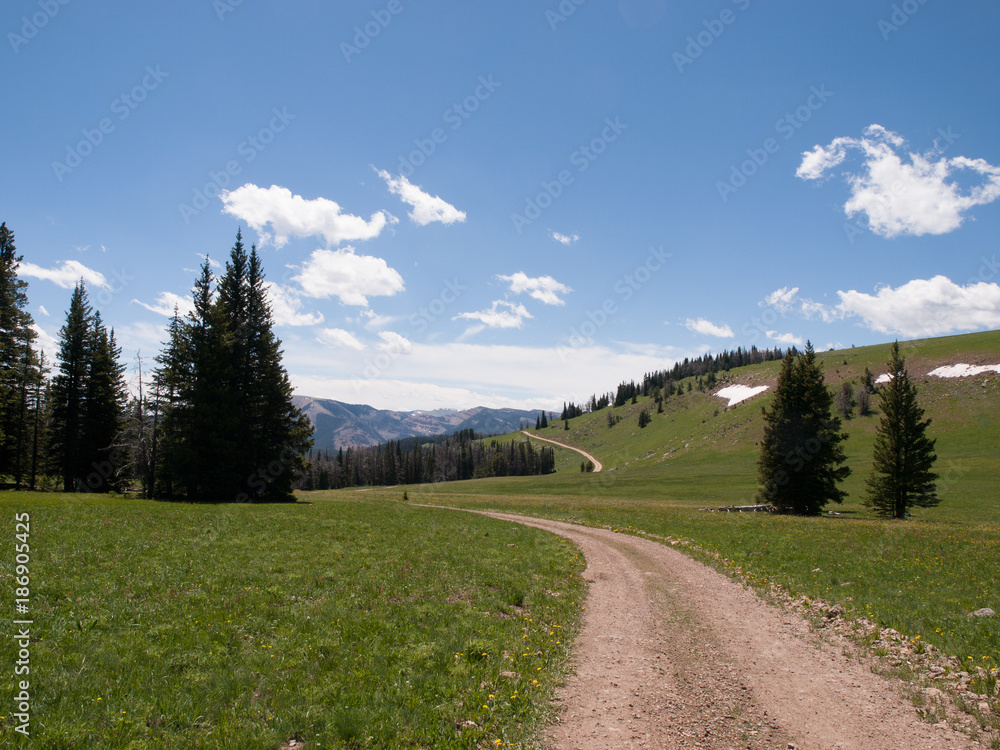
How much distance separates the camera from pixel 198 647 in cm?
896

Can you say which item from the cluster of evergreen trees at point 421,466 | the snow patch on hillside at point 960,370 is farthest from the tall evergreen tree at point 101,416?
the snow patch on hillside at point 960,370

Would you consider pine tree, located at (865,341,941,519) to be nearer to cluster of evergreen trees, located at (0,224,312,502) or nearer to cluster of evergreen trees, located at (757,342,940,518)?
cluster of evergreen trees, located at (757,342,940,518)

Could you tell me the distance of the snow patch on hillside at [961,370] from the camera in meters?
110

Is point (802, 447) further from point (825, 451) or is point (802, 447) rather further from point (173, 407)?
point (173, 407)

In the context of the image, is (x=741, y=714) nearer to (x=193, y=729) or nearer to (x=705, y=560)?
(x=193, y=729)

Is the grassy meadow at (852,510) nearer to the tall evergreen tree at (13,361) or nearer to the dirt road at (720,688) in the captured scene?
the dirt road at (720,688)

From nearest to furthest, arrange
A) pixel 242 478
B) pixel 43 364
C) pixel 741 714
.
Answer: pixel 741 714
pixel 242 478
pixel 43 364

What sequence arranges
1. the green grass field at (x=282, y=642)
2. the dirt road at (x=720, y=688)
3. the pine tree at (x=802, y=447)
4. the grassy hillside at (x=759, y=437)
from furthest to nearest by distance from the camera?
1. the grassy hillside at (x=759, y=437)
2. the pine tree at (x=802, y=447)
3. the dirt road at (x=720, y=688)
4. the green grass field at (x=282, y=642)

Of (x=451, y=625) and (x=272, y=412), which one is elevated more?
(x=272, y=412)

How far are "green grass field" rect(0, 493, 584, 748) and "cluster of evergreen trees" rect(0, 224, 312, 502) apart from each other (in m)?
20.1

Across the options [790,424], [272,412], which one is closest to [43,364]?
[272,412]

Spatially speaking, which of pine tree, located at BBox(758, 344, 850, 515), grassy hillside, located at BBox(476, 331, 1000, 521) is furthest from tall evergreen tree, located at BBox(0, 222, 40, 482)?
grassy hillside, located at BBox(476, 331, 1000, 521)

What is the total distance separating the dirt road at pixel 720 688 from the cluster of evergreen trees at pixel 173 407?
36463mm

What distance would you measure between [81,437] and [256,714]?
5207 cm
